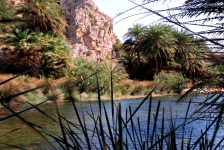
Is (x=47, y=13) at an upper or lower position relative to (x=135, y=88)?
upper

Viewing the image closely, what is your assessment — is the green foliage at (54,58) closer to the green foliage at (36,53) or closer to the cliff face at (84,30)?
the green foliage at (36,53)

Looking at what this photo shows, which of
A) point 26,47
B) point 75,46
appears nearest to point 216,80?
point 26,47

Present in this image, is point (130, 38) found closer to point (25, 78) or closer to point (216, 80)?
point (25, 78)

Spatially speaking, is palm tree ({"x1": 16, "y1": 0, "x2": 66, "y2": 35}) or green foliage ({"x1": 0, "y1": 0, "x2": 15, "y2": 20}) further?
palm tree ({"x1": 16, "y1": 0, "x2": 66, "y2": 35})

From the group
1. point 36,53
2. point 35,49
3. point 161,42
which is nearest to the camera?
point 161,42

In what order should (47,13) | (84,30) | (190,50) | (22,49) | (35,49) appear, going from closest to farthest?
(190,50) < (22,49) < (35,49) < (47,13) < (84,30)

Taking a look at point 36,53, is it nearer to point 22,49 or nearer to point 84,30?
point 22,49

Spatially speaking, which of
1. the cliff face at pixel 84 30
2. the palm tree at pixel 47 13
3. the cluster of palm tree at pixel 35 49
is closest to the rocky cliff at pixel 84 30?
the cliff face at pixel 84 30

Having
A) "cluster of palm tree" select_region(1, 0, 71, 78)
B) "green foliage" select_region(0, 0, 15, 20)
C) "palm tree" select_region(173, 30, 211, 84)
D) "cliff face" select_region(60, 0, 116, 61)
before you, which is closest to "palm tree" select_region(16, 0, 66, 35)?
"cluster of palm tree" select_region(1, 0, 71, 78)

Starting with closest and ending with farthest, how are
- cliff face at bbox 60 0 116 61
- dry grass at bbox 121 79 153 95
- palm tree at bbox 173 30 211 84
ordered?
palm tree at bbox 173 30 211 84, dry grass at bbox 121 79 153 95, cliff face at bbox 60 0 116 61

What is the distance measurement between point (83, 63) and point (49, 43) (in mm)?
2636

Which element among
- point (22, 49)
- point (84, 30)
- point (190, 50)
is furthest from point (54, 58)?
point (190, 50)

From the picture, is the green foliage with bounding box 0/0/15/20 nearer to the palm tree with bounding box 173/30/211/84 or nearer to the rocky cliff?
the palm tree with bounding box 173/30/211/84

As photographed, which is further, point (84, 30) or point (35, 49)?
point (84, 30)
